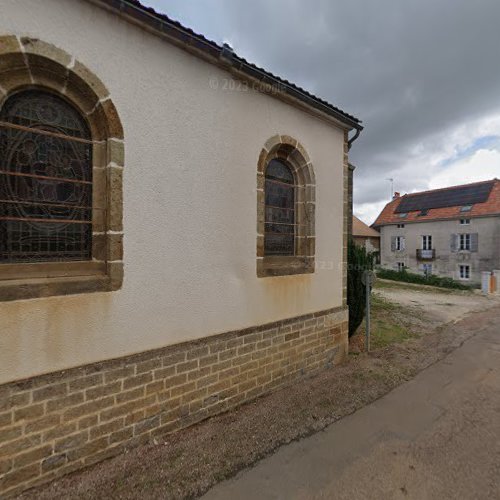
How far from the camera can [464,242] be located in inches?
890

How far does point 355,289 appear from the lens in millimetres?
6543

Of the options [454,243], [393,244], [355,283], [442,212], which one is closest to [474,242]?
[454,243]

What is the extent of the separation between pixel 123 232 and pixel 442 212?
28335 millimetres

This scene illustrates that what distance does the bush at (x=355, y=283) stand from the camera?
6.50 m

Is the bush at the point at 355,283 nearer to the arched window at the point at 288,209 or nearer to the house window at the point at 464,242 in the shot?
the arched window at the point at 288,209

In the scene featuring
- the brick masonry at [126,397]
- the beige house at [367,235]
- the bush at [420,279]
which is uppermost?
the beige house at [367,235]

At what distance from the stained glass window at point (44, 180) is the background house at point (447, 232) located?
26529mm

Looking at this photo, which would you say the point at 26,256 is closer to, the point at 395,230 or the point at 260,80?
the point at 260,80

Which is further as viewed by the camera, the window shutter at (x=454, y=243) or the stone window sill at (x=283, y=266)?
the window shutter at (x=454, y=243)

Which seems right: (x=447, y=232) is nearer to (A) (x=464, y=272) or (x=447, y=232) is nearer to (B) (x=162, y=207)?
(A) (x=464, y=272)

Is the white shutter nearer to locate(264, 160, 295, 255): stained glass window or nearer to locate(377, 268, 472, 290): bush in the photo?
locate(377, 268, 472, 290): bush

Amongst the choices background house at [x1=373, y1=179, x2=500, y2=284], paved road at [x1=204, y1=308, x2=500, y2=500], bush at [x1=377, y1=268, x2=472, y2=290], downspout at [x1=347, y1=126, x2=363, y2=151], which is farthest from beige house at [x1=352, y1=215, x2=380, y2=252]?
paved road at [x1=204, y1=308, x2=500, y2=500]

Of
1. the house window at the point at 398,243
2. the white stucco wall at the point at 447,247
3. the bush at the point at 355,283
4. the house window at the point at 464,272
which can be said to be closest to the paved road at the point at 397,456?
the bush at the point at 355,283

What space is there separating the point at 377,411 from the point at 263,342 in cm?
175
